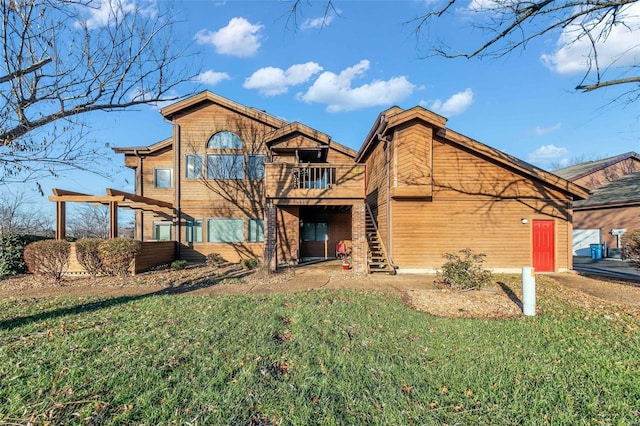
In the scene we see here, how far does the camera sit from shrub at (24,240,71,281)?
9.47 meters

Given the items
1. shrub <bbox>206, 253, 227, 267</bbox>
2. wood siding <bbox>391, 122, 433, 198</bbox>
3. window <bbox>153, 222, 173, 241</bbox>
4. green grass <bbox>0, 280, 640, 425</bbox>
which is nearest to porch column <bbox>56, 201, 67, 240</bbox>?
window <bbox>153, 222, 173, 241</bbox>

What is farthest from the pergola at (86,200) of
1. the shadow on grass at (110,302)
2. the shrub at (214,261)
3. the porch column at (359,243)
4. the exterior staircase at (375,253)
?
the exterior staircase at (375,253)

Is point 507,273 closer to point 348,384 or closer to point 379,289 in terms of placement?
point 379,289

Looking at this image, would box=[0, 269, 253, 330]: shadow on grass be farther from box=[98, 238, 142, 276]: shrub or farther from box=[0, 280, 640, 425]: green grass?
box=[98, 238, 142, 276]: shrub

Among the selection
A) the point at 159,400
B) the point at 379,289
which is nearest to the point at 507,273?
the point at 379,289

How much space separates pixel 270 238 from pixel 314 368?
25.5ft

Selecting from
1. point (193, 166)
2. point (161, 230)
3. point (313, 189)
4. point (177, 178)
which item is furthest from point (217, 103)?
point (313, 189)

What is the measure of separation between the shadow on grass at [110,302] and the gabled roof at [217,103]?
7874 mm

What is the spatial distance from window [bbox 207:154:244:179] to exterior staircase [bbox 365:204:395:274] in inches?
271

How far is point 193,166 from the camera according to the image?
14672 mm

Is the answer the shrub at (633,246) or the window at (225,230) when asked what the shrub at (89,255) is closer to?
the window at (225,230)

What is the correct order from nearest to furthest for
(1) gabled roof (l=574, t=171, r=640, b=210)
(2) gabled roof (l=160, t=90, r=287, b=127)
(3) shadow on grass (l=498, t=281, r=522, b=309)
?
1. (3) shadow on grass (l=498, t=281, r=522, b=309)
2. (2) gabled roof (l=160, t=90, r=287, b=127)
3. (1) gabled roof (l=574, t=171, r=640, b=210)

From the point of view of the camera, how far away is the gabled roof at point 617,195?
16.8 meters

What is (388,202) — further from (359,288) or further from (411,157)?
(359,288)
